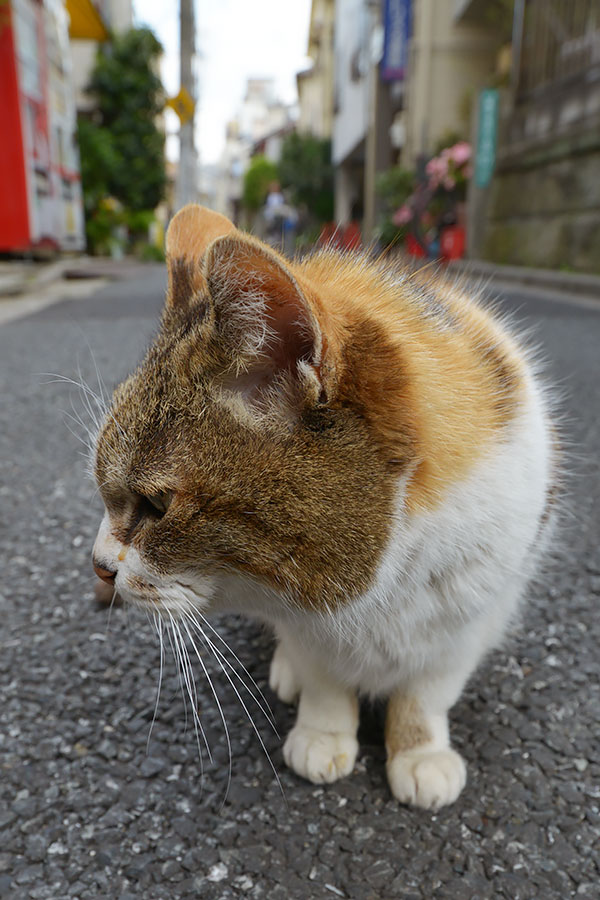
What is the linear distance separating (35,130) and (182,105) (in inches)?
112

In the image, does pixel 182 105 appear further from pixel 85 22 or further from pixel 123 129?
pixel 85 22

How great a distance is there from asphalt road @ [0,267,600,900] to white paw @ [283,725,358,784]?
3cm

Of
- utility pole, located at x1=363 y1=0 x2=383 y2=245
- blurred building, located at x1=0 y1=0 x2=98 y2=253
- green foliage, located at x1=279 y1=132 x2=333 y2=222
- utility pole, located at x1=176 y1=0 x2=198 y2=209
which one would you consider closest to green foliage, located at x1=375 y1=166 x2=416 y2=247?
utility pole, located at x1=363 y1=0 x2=383 y2=245

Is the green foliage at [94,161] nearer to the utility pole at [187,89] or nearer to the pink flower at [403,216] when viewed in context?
the utility pole at [187,89]

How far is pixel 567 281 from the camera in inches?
270

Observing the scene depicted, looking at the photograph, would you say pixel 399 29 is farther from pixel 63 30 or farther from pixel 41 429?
pixel 41 429

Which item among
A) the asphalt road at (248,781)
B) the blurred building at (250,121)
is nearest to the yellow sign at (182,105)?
the asphalt road at (248,781)

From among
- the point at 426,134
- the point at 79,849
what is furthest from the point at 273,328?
the point at 426,134

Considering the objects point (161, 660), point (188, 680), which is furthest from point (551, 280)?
point (161, 660)

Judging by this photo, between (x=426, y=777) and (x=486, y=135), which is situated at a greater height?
(x=486, y=135)

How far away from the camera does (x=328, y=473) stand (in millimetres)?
938

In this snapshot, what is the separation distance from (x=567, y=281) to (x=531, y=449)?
20.9 ft

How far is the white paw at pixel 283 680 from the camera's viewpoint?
1.37 m

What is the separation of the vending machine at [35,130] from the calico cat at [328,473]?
723 cm
